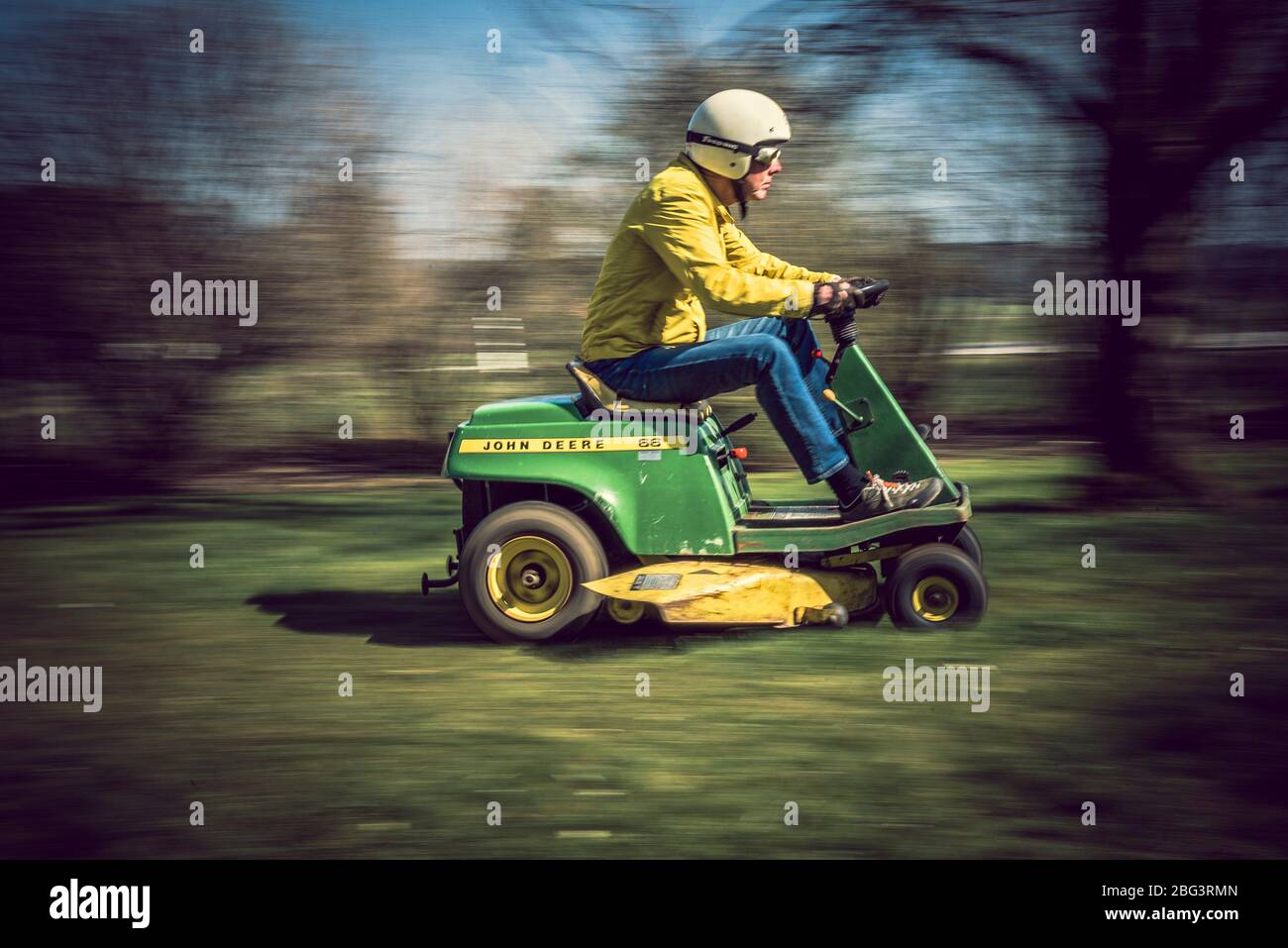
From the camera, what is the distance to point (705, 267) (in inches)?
196

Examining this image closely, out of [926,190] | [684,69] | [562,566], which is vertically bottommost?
[562,566]

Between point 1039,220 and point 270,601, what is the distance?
15.9ft

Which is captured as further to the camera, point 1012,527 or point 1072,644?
point 1012,527

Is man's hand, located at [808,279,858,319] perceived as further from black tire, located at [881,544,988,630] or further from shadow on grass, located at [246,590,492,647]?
shadow on grass, located at [246,590,492,647]

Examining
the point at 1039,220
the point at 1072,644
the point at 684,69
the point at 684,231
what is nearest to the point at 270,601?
the point at 684,231

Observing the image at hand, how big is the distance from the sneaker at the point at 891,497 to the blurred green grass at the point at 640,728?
46 cm

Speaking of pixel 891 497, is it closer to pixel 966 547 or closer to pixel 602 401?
pixel 966 547

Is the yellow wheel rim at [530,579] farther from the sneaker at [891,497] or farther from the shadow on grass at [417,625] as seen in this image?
the sneaker at [891,497]

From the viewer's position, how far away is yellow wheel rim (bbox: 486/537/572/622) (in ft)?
16.8

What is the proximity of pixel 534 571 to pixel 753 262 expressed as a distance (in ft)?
5.44

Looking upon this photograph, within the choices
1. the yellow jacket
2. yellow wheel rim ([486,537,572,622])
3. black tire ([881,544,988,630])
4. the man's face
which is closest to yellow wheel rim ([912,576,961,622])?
black tire ([881,544,988,630])

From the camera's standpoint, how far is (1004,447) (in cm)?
931

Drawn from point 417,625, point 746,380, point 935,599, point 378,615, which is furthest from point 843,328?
point 378,615

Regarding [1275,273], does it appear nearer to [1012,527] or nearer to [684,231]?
[1012,527]
